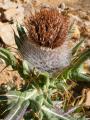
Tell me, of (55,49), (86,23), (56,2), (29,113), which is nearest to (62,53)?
(55,49)

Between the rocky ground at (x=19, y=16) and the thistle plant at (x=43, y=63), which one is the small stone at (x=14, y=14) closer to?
the rocky ground at (x=19, y=16)

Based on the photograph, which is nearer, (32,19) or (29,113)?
(32,19)

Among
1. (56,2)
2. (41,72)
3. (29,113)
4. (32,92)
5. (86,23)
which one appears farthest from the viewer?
(56,2)

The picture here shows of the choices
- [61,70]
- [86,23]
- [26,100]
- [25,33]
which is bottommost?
[86,23]

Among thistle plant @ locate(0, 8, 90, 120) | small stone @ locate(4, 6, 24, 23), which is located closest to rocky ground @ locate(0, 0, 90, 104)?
small stone @ locate(4, 6, 24, 23)

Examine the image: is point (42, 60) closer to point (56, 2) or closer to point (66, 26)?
point (66, 26)

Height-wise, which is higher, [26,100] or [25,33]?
[25,33]

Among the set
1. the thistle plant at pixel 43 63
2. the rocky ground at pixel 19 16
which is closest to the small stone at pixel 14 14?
the rocky ground at pixel 19 16

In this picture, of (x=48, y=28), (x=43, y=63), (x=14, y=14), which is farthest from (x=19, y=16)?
(x=48, y=28)
